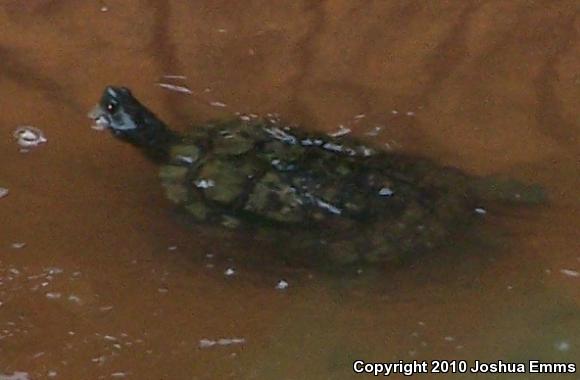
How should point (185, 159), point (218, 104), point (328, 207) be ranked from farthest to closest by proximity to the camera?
point (218, 104)
point (185, 159)
point (328, 207)

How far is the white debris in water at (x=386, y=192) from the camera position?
1368 millimetres

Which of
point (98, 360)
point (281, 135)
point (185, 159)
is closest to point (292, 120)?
point (281, 135)

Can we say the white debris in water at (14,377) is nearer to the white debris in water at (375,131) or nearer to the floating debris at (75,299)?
the floating debris at (75,299)

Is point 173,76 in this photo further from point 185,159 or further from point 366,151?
point 366,151

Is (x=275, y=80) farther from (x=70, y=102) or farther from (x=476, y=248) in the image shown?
(x=476, y=248)

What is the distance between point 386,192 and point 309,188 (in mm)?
130

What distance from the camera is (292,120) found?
156cm

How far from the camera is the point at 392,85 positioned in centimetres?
164

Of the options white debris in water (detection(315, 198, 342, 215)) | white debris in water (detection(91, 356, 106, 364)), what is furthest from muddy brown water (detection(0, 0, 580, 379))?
white debris in water (detection(315, 198, 342, 215))

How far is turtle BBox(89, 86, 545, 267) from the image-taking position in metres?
1.33

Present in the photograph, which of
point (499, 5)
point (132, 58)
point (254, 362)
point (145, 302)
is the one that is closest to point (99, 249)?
point (145, 302)

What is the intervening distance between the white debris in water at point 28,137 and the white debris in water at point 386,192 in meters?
0.61

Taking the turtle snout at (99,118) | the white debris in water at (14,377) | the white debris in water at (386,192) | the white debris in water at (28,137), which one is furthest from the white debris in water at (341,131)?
the white debris in water at (14,377)

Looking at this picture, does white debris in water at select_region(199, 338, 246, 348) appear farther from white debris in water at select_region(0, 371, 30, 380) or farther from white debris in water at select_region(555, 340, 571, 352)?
white debris in water at select_region(555, 340, 571, 352)
